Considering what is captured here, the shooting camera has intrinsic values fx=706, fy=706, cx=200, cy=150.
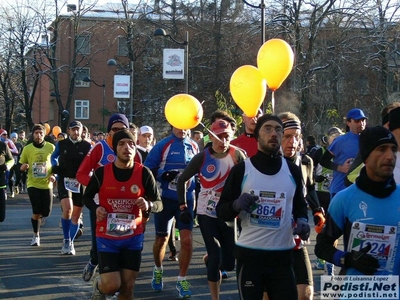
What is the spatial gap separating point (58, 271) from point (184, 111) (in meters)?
3.49

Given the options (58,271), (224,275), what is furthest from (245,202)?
(58,271)

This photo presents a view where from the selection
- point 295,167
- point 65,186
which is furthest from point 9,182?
point 295,167

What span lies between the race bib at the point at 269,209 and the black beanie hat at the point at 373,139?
44.6 inches

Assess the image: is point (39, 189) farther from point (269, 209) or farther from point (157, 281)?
point (269, 209)

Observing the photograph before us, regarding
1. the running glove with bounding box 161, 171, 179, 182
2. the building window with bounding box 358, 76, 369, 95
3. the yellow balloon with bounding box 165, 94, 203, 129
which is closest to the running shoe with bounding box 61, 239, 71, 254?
the running glove with bounding box 161, 171, 179, 182

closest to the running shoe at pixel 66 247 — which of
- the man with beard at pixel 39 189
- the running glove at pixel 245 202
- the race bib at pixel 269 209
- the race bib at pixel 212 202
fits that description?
the man with beard at pixel 39 189

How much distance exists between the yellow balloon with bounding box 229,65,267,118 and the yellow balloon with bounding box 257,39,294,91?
10 centimetres

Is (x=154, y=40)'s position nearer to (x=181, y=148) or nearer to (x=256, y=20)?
(x=256, y=20)

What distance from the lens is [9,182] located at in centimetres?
2352

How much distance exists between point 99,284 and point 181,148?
8.89ft

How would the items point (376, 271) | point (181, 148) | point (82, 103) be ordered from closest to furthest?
point (376, 271) < point (181, 148) < point (82, 103)

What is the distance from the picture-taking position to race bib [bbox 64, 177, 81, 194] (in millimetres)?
11289

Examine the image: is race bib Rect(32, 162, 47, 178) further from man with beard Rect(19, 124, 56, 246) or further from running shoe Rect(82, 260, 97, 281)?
running shoe Rect(82, 260, 97, 281)

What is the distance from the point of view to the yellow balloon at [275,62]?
25.3 feet
